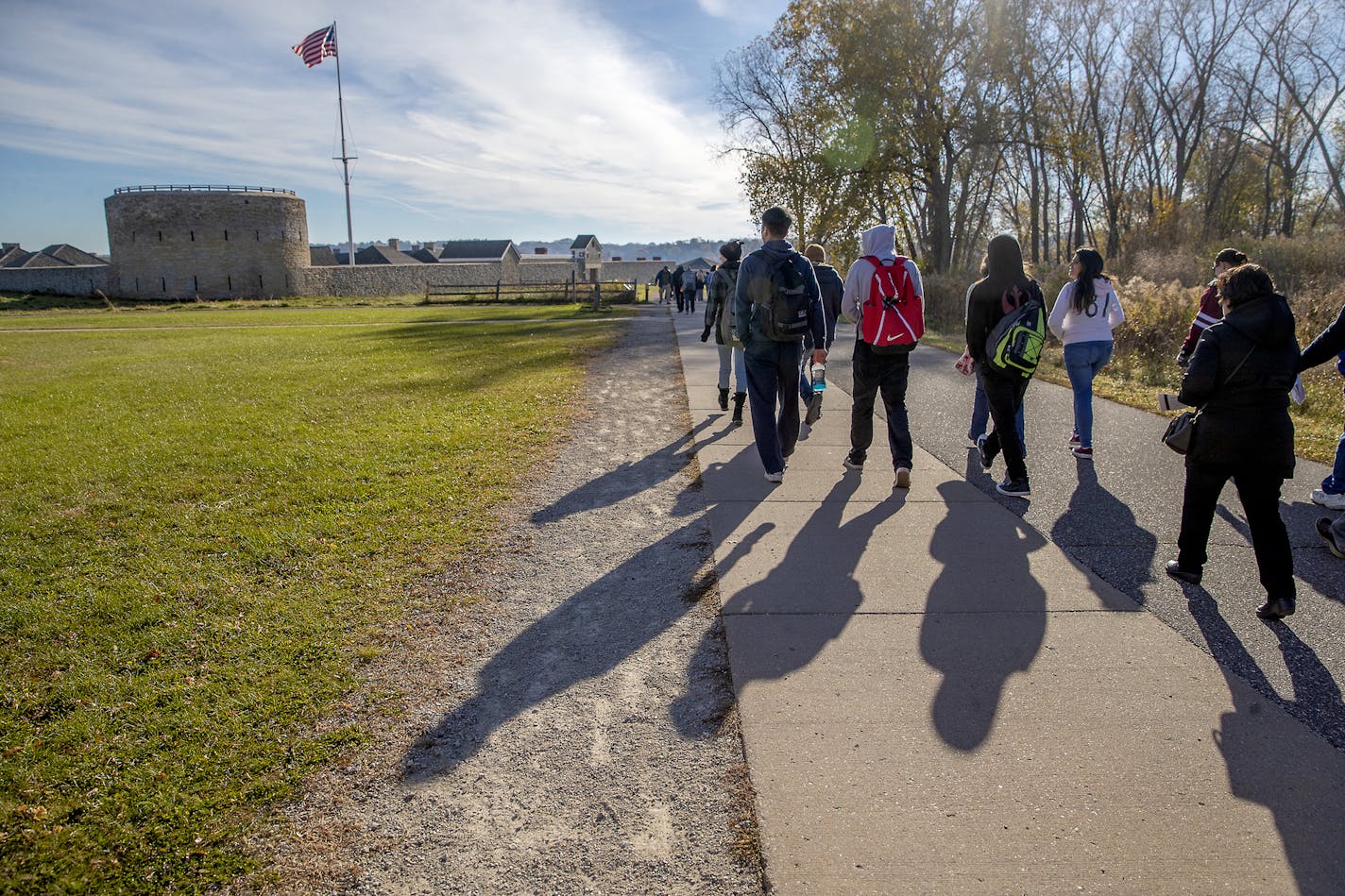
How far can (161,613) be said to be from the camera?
3.92 metres

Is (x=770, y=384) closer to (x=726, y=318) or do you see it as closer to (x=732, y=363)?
(x=726, y=318)

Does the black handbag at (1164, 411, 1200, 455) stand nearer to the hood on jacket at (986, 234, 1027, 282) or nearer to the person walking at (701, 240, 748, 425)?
the hood on jacket at (986, 234, 1027, 282)

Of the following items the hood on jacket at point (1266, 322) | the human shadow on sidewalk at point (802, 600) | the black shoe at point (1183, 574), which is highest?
the hood on jacket at point (1266, 322)

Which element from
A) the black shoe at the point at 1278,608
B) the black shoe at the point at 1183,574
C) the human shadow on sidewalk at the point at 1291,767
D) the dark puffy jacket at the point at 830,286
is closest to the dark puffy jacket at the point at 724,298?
the dark puffy jacket at the point at 830,286

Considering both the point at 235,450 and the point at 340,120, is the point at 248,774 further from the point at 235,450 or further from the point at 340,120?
the point at 340,120

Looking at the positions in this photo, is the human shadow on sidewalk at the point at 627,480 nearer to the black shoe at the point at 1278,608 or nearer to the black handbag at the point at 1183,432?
the black handbag at the point at 1183,432

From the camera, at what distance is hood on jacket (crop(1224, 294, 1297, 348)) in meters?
3.70

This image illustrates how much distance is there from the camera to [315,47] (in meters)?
48.5

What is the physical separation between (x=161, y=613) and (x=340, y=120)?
69.4 m

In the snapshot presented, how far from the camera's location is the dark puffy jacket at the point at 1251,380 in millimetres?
3713

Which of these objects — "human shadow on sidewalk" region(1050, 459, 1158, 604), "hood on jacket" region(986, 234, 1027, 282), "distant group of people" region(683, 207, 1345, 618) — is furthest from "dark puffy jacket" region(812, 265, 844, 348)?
"human shadow on sidewalk" region(1050, 459, 1158, 604)

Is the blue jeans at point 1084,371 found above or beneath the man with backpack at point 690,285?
beneath

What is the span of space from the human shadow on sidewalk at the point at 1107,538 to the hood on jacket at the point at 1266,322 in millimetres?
1370

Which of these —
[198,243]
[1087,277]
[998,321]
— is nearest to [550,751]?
[998,321]
